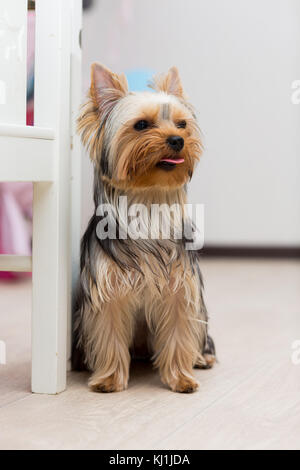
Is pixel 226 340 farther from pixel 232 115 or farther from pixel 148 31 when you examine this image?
pixel 148 31

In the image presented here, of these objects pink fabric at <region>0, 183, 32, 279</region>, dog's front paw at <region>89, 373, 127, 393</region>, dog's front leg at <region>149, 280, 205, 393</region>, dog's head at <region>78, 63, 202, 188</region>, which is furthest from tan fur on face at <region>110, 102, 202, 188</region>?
pink fabric at <region>0, 183, 32, 279</region>

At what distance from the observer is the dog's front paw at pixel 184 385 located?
4.03 feet

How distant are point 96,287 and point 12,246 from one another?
166 cm

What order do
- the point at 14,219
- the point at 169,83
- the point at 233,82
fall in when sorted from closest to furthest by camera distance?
the point at 169,83 < the point at 14,219 < the point at 233,82

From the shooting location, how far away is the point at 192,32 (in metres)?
3.73

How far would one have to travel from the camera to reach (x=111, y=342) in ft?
4.09

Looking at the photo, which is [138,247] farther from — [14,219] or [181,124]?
[14,219]

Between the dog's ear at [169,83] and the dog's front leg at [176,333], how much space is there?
40 cm

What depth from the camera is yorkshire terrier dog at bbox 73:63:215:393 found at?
114cm

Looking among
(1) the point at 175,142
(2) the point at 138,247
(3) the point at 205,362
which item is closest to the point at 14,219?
(3) the point at 205,362

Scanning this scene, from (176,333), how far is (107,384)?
6.9 inches

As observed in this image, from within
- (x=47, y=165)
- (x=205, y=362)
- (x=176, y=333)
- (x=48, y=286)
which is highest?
(x=47, y=165)

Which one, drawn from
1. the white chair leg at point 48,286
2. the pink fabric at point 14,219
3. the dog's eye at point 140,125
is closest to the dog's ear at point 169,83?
the dog's eye at point 140,125

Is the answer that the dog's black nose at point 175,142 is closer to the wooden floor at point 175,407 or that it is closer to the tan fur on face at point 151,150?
the tan fur on face at point 151,150
